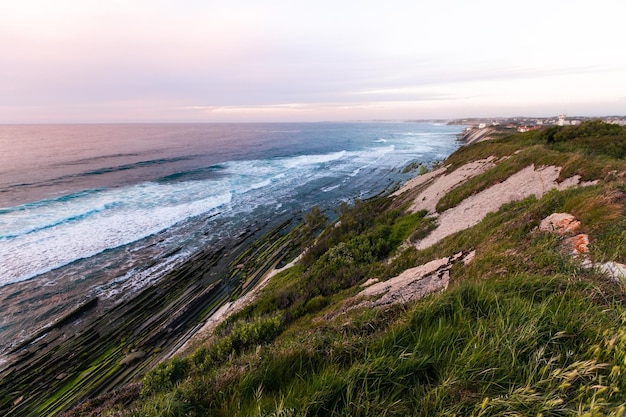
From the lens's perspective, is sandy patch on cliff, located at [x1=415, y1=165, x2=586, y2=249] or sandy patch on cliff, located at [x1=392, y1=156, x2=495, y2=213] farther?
sandy patch on cliff, located at [x1=392, y1=156, x2=495, y2=213]

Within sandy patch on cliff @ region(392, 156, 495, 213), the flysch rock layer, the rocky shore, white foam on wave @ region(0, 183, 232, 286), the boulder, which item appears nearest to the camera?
the boulder

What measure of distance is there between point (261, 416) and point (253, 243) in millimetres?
21916

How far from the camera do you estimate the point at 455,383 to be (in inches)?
107

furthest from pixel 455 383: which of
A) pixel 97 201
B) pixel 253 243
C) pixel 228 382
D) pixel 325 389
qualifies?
pixel 97 201

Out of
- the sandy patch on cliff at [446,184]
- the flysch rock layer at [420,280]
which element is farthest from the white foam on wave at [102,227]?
the sandy patch on cliff at [446,184]

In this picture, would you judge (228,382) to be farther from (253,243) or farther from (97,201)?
(97,201)

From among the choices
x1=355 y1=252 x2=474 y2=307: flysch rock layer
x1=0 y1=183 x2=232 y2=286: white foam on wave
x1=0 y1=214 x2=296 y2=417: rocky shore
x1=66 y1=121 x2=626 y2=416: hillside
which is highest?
x1=66 y1=121 x2=626 y2=416: hillside

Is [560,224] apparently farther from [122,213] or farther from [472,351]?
[122,213]

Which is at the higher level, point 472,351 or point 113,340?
point 472,351

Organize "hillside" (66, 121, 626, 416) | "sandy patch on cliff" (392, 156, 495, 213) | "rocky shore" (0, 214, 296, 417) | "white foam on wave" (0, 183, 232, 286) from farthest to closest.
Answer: "sandy patch on cliff" (392, 156, 495, 213) < "white foam on wave" (0, 183, 232, 286) < "rocky shore" (0, 214, 296, 417) < "hillside" (66, 121, 626, 416)

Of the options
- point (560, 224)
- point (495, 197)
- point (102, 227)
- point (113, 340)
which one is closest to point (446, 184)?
point (495, 197)

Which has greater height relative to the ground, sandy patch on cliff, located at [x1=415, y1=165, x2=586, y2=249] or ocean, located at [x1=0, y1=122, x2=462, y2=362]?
sandy patch on cliff, located at [x1=415, y1=165, x2=586, y2=249]

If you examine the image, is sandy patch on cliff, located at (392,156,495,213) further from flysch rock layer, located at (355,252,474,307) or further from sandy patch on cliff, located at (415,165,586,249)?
flysch rock layer, located at (355,252,474,307)

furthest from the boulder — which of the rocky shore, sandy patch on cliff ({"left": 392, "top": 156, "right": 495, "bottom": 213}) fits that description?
the rocky shore
